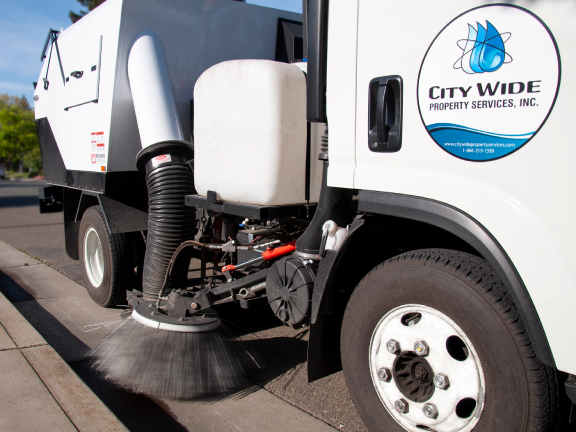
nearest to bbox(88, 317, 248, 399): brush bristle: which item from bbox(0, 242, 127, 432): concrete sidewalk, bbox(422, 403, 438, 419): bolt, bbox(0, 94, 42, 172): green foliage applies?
bbox(0, 242, 127, 432): concrete sidewalk

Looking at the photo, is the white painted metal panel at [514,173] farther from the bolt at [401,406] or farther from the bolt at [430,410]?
the bolt at [401,406]

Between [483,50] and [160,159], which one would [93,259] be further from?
[483,50]

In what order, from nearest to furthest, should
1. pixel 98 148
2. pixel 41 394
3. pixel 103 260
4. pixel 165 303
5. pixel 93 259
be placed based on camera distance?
pixel 41 394, pixel 165 303, pixel 98 148, pixel 103 260, pixel 93 259

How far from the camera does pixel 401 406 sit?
212cm

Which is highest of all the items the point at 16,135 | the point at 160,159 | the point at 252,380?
the point at 16,135

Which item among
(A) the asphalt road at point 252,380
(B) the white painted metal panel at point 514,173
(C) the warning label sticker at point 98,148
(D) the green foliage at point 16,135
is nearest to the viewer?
(B) the white painted metal panel at point 514,173

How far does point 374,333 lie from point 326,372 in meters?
0.51

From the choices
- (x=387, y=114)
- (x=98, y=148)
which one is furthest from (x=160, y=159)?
(x=387, y=114)

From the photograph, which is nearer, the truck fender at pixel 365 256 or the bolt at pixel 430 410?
the truck fender at pixel 365 256

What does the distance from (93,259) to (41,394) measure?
97.7 inches

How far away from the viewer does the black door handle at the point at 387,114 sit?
205cm

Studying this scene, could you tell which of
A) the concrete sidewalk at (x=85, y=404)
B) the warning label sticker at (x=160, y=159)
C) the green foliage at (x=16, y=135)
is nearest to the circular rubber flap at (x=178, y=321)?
the concrete sidewalk at (x=85, y=404)

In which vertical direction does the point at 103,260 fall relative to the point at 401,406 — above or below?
above

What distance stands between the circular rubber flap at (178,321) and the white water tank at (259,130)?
85 centimetres
